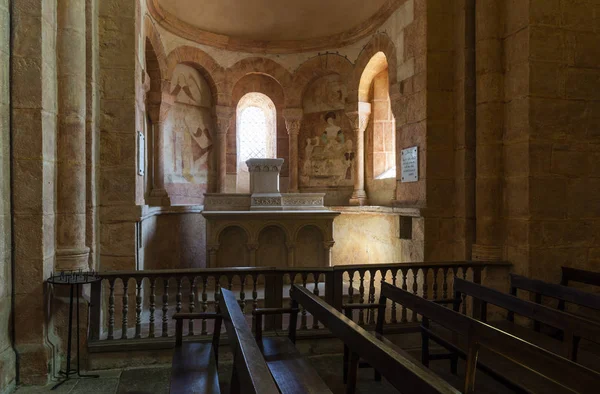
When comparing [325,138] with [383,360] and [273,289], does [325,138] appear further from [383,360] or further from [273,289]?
[383,360]

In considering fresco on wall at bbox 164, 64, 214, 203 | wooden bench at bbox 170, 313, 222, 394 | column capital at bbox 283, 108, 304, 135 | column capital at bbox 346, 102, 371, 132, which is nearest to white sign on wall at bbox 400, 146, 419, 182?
column capital at bbox 346, 102, 371, 132

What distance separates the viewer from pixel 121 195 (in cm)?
531

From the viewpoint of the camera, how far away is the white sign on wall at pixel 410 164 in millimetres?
6670

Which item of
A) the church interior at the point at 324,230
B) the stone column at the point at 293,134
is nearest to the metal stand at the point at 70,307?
the church interior at the point at 324,230

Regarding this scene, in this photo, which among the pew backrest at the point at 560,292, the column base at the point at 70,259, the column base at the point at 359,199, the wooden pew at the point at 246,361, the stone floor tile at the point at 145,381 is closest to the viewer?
the wooden pew at the point at 246,361

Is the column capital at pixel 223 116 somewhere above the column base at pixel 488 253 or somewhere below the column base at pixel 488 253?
above

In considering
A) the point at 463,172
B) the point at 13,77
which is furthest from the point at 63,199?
the point at 463,172

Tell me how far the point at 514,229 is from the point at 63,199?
16.4 ft

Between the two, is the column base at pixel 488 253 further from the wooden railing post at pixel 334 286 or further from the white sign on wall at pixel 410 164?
the wooden railing post at pixel 334 286

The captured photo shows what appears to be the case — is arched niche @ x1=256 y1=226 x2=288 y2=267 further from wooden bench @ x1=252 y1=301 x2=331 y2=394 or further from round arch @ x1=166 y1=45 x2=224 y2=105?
round arch @ x1=166 y1=45 x2=224 y2=105

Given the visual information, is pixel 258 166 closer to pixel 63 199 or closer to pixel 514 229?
pixel 63 199

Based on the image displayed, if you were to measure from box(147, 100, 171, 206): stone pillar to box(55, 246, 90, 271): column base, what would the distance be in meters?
4.36

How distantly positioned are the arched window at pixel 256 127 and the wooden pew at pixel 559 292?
7294mm

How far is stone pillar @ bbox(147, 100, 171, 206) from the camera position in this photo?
895 centimetres
